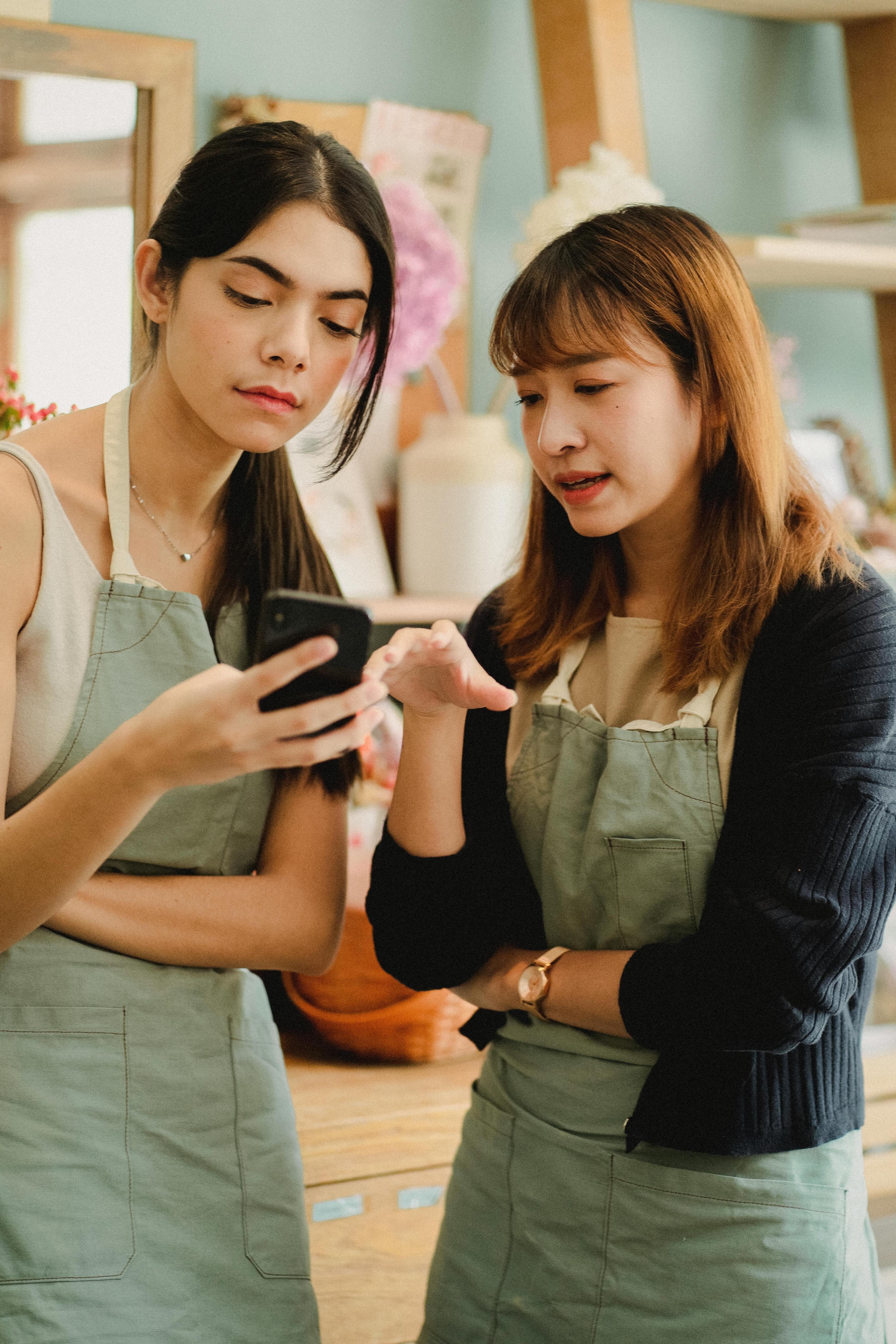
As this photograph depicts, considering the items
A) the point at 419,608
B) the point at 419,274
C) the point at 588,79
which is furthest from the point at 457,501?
the point at 588,79

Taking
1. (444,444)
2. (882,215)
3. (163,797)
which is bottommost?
(163,797)

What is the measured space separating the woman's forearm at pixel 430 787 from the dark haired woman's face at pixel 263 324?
295mm

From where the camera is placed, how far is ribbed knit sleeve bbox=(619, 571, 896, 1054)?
3.38 feet

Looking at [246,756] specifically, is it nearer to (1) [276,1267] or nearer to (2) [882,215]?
(1) [276,1267]

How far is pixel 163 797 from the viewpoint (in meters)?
1.15

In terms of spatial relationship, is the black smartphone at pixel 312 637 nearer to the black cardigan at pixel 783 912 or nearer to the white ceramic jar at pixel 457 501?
the black cardigan at pixel 783 912

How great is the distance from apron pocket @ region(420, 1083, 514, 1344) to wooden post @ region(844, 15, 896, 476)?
187cm

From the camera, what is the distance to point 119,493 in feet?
3.80

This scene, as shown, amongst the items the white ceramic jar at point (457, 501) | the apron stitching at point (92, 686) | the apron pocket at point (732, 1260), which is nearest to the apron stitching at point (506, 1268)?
the apron pocket at point (732, 1260)

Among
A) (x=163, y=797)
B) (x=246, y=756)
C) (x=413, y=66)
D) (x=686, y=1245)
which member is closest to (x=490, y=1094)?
(x=686, y=1245)

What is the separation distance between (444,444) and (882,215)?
36.0 inches

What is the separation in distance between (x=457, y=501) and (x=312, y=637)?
133cm

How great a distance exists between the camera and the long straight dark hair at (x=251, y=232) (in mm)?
1116

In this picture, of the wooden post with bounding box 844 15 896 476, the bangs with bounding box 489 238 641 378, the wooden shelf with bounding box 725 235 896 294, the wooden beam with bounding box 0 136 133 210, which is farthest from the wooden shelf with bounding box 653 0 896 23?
the bangs with bounding box 489 238 641 378
